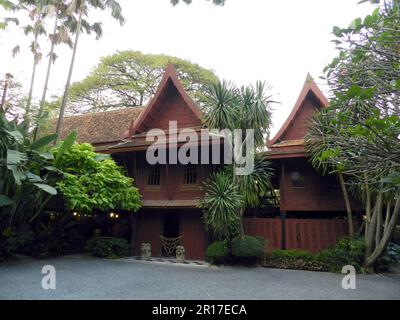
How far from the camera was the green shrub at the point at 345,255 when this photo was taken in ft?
29.5

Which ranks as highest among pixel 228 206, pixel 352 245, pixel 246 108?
pixel 246 108

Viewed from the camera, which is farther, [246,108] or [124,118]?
[124,118]

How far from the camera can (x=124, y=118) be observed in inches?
642

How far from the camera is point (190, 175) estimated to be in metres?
12.4

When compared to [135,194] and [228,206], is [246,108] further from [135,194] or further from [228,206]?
[135,194]

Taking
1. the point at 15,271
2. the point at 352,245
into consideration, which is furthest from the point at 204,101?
the point at 15,271

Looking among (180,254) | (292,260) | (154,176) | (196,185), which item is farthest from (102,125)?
(292,260)

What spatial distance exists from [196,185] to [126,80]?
56.1 ft

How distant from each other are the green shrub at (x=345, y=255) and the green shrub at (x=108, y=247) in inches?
311

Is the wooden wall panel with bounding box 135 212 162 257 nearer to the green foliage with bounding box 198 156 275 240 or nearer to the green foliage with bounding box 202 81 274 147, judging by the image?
the green foliage with bounding box 198 156 275 240
